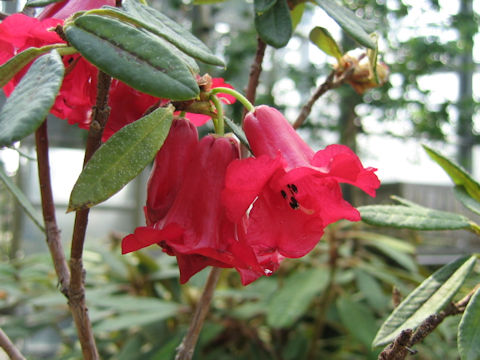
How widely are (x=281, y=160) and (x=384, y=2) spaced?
290 cm

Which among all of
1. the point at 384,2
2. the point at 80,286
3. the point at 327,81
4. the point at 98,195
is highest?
the point at 384,2

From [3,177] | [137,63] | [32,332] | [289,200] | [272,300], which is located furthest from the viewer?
[32,332]

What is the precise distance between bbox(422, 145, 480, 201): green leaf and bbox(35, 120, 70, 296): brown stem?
17.2 inches

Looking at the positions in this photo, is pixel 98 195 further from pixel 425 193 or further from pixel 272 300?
pixel 425 193

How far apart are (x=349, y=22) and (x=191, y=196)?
0.27 meters

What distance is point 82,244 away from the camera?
41cm

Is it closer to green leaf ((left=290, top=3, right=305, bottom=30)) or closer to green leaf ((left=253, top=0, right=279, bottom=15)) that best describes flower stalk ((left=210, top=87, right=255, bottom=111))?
green leaf ((left=253, top=0, right=279, bottom=15))

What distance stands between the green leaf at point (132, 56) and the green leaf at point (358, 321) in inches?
32.5

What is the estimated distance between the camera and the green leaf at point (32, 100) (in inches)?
10.5

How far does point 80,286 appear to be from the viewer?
44cm

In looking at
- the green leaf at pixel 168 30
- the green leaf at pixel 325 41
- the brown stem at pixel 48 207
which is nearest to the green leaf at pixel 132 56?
the green leaf at pixel 168 30

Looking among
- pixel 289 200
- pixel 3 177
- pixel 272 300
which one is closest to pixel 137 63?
pixel 289 200

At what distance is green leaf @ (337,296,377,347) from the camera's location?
99cm

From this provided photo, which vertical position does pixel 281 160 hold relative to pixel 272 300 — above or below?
above
